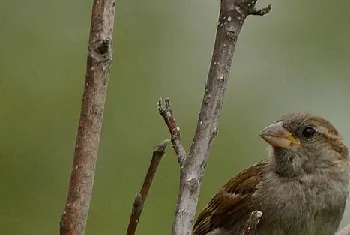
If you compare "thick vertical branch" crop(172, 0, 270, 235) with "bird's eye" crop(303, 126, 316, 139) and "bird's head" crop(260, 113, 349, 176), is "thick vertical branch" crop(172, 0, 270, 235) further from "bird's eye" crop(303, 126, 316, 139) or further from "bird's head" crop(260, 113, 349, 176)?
"bird's eye" crop(303, 126, 316, 139)

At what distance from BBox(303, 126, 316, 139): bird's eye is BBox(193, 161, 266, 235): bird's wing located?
0.28m

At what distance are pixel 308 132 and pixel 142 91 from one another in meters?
2.82

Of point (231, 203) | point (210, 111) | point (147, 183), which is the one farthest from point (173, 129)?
point (231, 203)

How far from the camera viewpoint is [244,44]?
8680 mm

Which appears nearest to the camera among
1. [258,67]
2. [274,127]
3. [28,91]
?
[274,127]

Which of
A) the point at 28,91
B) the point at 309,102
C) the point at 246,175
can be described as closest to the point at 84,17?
the point at 28,91

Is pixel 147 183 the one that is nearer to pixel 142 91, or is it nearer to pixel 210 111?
pixel 210 111

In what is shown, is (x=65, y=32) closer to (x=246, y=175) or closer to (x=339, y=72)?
(x=339, y=72)

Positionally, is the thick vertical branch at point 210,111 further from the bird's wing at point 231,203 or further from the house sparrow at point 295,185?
the bird's wing at point 231,203

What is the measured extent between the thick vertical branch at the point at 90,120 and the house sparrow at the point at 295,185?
1955 mm

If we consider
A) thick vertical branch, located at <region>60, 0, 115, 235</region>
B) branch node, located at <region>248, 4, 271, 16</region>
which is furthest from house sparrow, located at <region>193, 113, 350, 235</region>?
thick vertical branch, located at <region>60, 0, 115, 235</region>

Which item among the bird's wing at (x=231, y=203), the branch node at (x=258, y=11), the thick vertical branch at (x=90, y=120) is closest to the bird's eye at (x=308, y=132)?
the bird's wing at (x=231, y=203)

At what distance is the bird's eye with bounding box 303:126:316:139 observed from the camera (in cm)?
497

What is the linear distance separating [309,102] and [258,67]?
571 millimetres
